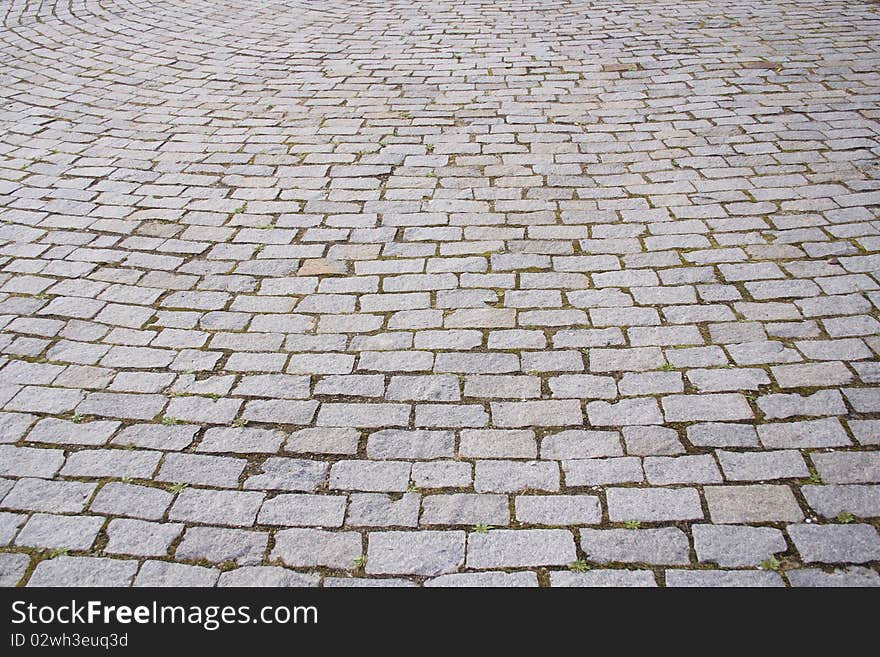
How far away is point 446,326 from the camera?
165 inches

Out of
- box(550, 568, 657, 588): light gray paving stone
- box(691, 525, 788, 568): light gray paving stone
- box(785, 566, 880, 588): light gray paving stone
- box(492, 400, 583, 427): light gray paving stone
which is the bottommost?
box(550, 568, 657, 588): light gray paving stone

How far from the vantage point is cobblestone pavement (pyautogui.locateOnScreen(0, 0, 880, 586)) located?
9.87ft

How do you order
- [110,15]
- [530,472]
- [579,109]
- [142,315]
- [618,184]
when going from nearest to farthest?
[530,472] → [142,315] → [618,184] → [579,109] → [110,15]

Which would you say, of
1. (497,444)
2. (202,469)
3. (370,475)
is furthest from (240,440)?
(497,444)

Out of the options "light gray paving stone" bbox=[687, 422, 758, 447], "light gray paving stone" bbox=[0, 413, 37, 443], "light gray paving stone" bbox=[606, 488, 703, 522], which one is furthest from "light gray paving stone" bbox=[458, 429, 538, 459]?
"light gray paving stone" bbox=[0, 413, 37, 443]

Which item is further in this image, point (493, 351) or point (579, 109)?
point (579, 109)

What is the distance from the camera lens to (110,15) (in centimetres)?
1030

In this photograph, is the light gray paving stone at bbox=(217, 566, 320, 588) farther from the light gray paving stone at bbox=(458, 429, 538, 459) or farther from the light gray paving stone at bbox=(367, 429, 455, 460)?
the light gray paving stone at bbox=(458, 429, 538, 459)

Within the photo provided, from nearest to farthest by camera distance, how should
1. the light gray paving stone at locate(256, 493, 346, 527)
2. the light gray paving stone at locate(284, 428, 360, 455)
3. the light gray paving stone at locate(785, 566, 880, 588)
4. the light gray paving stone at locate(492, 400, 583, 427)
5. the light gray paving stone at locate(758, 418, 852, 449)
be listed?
the light gray paving stone at locate(785, 566, 880, 588) → the light gray paving stone at locate(256, 493, 346, 527) → the light gray paving stone at locate(758, 418, 852, 449) → the light gray paving stone at locate(284, 428, 360, 455) → the light gray paving stone at locate(492, 400, 583, 427)

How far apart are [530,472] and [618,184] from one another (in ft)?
10.0

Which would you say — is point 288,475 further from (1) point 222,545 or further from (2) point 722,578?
(2) point 722,578

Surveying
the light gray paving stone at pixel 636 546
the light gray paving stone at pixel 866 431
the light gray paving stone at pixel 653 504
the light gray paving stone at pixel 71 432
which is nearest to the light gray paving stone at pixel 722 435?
the light gray paving stone at pixel 653 504
